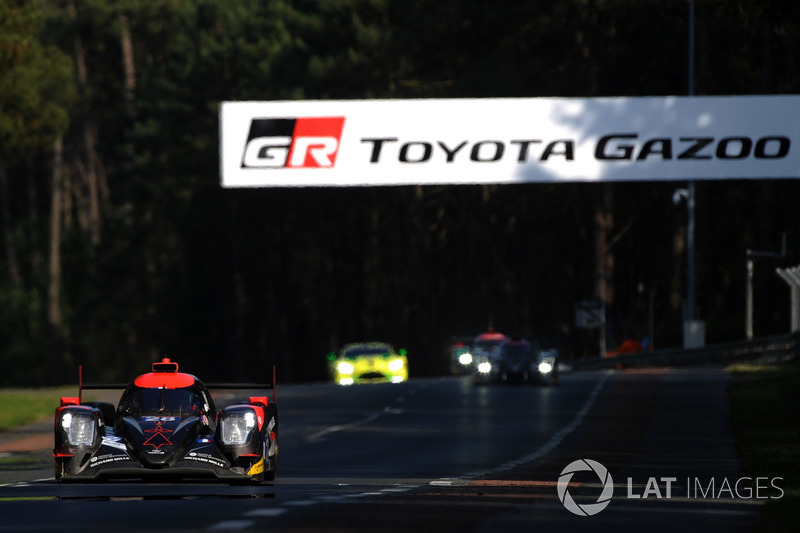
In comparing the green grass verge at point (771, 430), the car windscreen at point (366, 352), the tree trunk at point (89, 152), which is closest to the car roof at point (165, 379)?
the green grass verge at point (771, 430)

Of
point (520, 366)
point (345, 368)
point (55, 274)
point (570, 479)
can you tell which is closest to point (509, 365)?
point (520, 366)

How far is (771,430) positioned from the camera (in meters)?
31.9

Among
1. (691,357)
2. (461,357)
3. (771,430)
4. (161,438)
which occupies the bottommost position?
(161,438)

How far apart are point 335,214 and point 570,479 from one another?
84972 millimetres

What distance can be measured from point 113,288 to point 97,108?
37.9 ft

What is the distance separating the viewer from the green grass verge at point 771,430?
15975 mm

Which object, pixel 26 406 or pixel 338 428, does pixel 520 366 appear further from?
pixel 338 428

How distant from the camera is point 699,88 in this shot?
79.6 metres

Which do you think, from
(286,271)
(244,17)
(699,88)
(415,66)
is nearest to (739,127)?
(699,88)

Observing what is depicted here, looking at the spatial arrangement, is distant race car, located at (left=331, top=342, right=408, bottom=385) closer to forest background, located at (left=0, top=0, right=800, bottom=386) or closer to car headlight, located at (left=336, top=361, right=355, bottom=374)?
car headlight, located at (left=336, top=361, right=355, bottom=374)

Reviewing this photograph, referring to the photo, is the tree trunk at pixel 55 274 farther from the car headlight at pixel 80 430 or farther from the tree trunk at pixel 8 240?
the car headlight at pixel 80 430

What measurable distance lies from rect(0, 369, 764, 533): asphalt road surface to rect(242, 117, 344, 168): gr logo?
17.6 feet

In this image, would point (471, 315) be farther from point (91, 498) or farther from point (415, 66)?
point (91, 498)

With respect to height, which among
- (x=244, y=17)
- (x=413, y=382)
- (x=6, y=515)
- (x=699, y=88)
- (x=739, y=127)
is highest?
(x=244, y=17)
